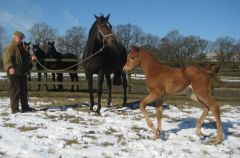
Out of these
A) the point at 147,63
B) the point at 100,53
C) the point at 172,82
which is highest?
the point at 100,53

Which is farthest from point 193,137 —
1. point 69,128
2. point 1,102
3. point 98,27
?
point 1,102

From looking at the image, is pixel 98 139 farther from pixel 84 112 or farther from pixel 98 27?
pixel 98 27

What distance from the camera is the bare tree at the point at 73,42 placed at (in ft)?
234

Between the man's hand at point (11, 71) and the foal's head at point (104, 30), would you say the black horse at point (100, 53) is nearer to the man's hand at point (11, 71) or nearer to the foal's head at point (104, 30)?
the foal's head at point (104, 30)

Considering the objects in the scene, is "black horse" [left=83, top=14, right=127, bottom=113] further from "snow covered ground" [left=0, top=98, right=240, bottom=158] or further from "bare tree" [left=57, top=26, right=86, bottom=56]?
"bare tree" [left=57, top=26, right=86, bottom=56]

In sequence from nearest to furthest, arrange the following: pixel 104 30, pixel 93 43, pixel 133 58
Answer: pixel 133 58 < pixel 104 30 < pixel 93 43

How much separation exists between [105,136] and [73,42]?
221ft

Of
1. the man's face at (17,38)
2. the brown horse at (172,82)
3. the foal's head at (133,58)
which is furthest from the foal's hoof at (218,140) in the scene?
the man's face at (17,38)

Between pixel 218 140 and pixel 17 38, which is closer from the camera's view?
pixel 218 140

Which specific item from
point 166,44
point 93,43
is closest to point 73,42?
point 166,44

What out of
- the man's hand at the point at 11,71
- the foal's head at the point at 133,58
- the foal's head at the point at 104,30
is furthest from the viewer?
the foal's head at the point at 104,30

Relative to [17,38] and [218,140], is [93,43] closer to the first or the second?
[17,38]

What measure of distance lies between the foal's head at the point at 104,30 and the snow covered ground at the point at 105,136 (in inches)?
83.3

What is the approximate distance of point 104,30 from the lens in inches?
362
